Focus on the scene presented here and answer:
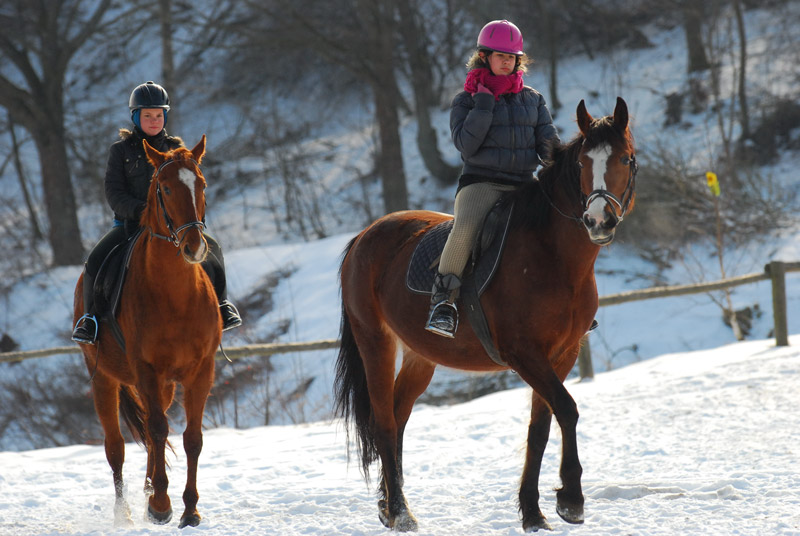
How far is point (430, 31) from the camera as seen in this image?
74.8 ft

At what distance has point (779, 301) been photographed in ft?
31.8

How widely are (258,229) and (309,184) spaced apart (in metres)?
1.87

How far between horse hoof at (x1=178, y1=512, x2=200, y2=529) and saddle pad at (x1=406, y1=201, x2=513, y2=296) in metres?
1.89

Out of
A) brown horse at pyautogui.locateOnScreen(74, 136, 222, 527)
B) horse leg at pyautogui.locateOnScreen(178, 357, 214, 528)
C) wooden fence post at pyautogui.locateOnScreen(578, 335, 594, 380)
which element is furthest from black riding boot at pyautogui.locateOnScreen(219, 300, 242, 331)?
wooden fence post at pyautogui.locateOnScreen(578, 335, 594, 380)

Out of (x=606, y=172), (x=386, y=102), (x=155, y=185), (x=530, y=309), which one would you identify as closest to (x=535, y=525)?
(x=530, y=309)

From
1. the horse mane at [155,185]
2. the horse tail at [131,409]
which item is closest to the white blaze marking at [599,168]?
the horse mane at [155,185]

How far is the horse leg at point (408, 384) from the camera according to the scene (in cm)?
529

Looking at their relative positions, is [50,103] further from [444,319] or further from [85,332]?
[444,319]

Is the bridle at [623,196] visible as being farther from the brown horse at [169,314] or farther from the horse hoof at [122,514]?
the horse hoof at [122,514]

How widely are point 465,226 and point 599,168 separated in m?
0.89

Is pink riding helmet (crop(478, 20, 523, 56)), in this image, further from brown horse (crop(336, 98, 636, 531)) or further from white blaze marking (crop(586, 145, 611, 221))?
white blaze marking (crop(586, 145, 611, 221))

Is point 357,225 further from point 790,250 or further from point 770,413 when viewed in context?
point 770,413

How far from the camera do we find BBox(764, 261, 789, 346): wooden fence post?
376 inches

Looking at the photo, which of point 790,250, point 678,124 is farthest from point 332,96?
point 790,250
